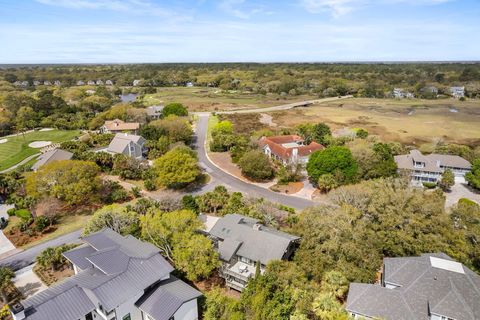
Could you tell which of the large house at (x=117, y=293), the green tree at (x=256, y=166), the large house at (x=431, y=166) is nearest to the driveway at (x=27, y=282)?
the large house at (x=117, y=293)

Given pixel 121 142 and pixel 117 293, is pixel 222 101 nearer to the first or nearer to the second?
pixel 121 142

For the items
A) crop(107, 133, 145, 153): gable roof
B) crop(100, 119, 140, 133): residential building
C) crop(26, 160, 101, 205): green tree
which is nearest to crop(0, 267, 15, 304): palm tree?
crop(26, 160, 101, 205): green tree

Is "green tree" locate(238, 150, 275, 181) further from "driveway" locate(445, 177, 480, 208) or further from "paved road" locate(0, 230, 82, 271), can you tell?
"driveway" locate(445, 177, 480, 208)

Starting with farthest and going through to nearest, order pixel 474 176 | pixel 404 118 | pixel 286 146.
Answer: pixel 404 118
pixel 286 146
pixel 474 176

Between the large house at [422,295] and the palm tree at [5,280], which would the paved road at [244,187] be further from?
the palm tree at [5,280]

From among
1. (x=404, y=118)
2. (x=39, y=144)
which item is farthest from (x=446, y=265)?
(x=404, y=118)

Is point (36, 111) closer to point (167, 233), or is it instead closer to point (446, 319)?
point (167, 233)
